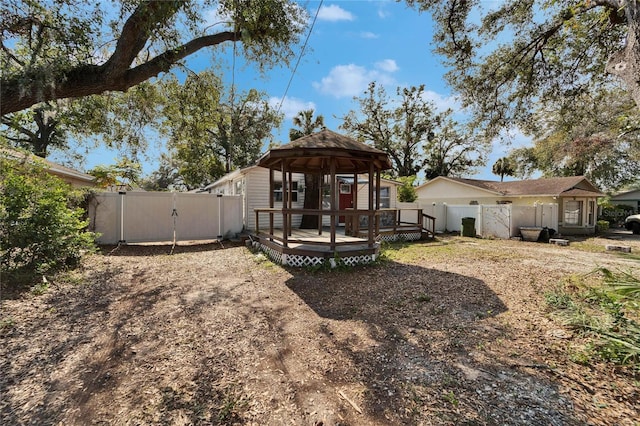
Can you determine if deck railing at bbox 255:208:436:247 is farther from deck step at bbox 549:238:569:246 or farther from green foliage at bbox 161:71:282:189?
green foliage at bbox 161:71:282:189

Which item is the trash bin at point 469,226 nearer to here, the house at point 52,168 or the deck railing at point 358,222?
the deck railing at point 358,222

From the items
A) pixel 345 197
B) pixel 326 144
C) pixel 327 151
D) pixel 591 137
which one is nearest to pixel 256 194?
pixel 345 197

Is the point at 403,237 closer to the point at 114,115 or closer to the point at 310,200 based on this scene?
the point at 310,200

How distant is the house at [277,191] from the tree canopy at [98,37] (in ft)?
18.3

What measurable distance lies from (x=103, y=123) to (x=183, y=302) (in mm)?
6049

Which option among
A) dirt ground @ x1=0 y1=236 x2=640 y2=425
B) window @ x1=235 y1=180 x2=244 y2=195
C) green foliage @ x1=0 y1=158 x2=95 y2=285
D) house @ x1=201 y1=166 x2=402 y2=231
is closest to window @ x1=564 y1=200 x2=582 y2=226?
house @ x1=201 y1=166 x2=402 y2=231

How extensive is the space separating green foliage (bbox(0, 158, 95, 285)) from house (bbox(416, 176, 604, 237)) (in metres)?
14.2

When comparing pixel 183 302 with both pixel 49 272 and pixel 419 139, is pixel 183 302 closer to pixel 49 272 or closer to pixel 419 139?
pixel 49 272

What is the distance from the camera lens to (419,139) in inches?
1070

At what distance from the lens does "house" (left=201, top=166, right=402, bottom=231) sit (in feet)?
38.7

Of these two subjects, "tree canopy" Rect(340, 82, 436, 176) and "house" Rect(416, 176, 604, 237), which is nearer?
"house" Rect(416, 176, 604, 237)

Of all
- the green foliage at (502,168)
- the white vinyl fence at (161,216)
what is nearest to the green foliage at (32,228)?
the white vinyl fence at (161,216)

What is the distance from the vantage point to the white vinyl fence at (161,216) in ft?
29.2

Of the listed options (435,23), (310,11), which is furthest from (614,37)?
(310,11)
